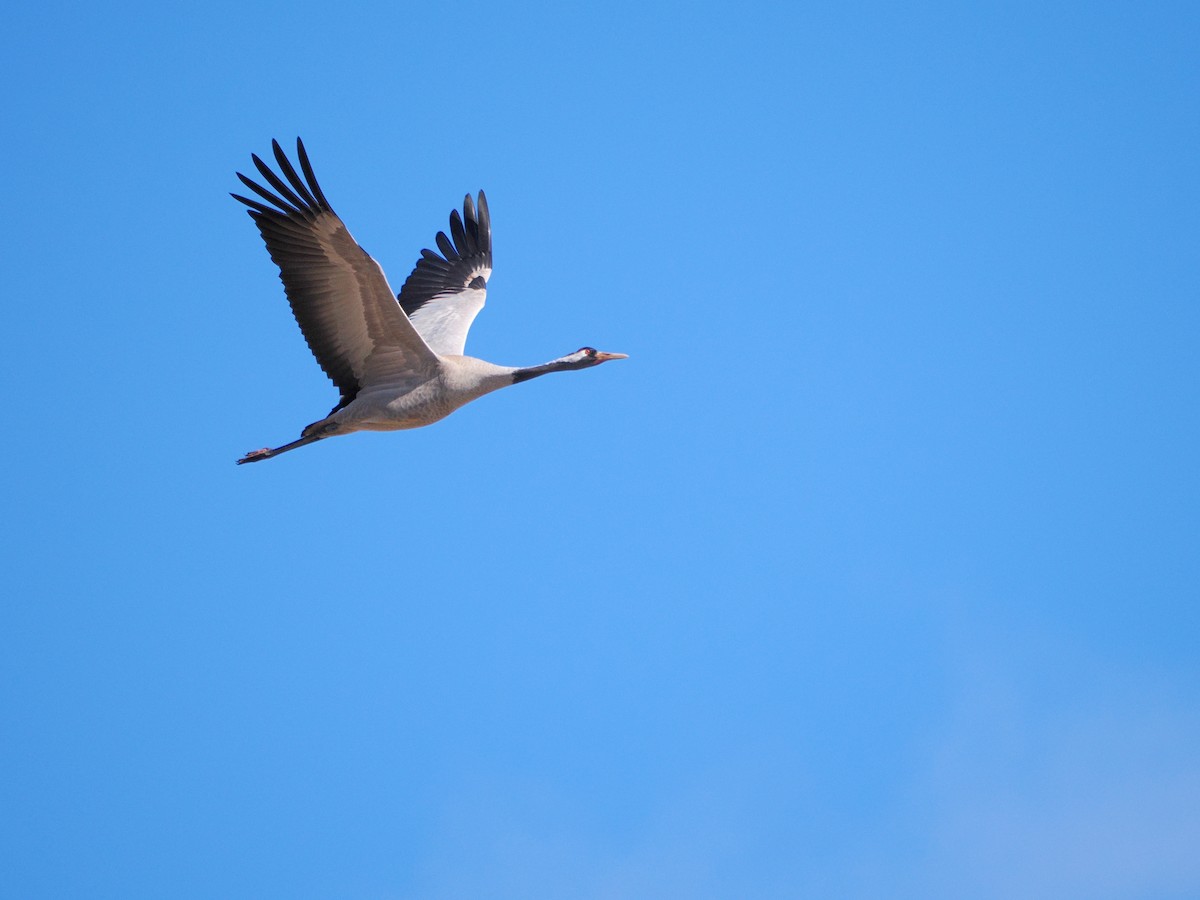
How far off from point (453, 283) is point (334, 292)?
14.6ft

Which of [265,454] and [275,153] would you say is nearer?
[275,153]

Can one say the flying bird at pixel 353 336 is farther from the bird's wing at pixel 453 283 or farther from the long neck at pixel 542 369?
the bird's wing at pixel 453 283

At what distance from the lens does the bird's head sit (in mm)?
13883

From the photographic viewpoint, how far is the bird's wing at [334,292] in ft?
39.8

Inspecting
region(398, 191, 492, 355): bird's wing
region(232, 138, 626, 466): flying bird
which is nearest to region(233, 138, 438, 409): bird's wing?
region(232, 138, 626, 466): flying bird

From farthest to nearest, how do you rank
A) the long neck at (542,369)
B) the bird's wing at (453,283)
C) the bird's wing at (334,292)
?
the bird's wing at (453,283), the long neck at (542,369), the bird's wing at (334,292)

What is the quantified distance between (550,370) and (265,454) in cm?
311

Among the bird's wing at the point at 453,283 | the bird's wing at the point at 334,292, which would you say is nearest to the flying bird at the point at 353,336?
the bird's wing at the point at 334,292

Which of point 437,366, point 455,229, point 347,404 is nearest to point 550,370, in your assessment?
point 437,366

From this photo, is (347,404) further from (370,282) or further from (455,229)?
(455,229)

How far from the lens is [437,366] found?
43.1 ft

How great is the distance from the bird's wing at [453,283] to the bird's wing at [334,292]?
1.85 meters

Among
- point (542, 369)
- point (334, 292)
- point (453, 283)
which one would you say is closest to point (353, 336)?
point (334, 292)

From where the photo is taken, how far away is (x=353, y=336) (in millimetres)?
13008
